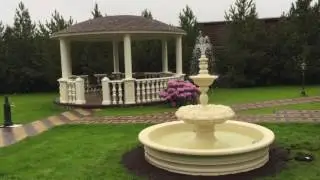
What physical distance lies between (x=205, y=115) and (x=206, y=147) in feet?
2.37

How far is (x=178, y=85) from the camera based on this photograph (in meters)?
13.5

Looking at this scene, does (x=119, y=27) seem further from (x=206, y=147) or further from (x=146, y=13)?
(x=146, y=13)

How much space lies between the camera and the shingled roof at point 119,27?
13.5 meters

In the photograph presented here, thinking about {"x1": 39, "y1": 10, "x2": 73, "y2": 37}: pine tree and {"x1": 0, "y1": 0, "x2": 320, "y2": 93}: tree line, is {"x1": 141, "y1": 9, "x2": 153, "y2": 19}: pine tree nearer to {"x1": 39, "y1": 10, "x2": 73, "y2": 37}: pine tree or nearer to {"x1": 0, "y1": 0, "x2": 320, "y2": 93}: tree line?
{"x1": 0, "y1": 0, "x2": 320, "y2": 93}: tree line

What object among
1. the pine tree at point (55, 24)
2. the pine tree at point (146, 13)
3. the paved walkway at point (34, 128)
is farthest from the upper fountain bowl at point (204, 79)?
the pine tree at point (55, 24)

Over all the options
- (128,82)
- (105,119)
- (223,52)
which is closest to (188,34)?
(223,52)

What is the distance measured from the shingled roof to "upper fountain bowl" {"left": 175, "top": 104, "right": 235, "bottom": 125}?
774 cm

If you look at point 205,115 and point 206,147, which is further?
point 206,147

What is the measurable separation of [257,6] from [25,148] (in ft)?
54.8

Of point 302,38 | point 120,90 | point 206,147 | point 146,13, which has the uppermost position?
point 146,13

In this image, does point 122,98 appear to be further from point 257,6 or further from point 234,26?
point 257,6

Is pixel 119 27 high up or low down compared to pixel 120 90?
up

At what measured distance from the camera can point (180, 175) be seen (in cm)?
584

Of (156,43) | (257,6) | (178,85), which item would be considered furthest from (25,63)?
(257,6)
